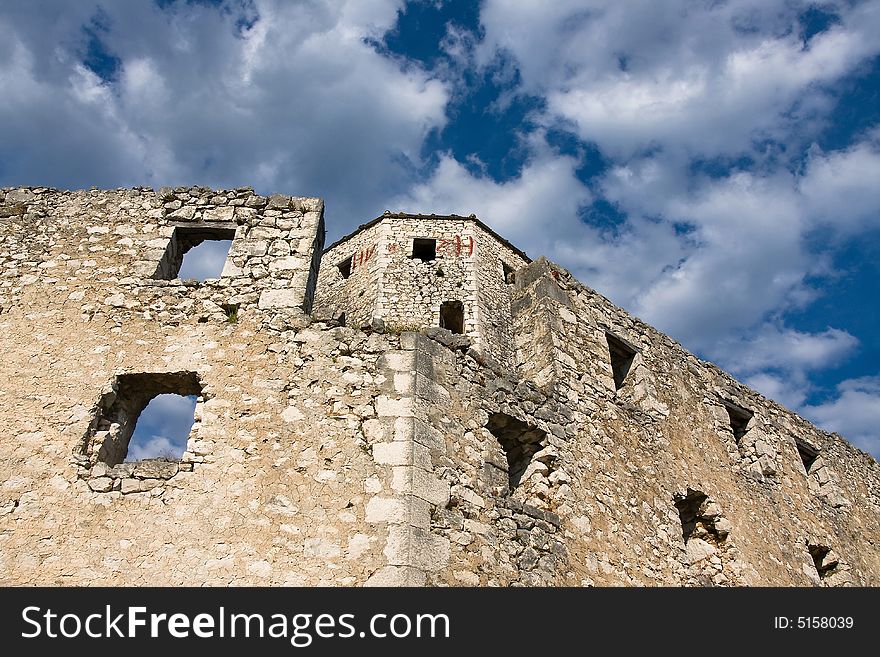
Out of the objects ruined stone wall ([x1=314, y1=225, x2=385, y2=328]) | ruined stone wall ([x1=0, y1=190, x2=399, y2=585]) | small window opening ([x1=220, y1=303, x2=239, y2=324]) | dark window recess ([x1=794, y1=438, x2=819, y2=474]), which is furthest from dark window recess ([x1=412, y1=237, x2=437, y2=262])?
small window opening ([x1=220, y1=303, x2=239, y2=324])

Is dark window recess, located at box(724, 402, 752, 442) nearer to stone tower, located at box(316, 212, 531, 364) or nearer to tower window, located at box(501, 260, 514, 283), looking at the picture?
stone tower, located at box(316, 212, 531, 364)

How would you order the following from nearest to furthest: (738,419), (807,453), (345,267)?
(738,419)
(807,453)
(345,267)

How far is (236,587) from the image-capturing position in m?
5.31

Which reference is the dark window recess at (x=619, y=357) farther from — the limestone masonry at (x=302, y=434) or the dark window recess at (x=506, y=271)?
the dark window recess at (x=506, y=271)

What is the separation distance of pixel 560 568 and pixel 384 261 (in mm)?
13962

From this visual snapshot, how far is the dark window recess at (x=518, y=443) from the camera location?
782 centimetres

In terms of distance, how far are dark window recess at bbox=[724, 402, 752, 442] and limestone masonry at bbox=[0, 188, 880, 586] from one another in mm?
1730

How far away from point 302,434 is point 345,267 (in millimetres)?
14978

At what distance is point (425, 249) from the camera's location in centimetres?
2077

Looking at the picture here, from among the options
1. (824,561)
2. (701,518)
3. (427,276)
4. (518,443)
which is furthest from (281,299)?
(427,276)

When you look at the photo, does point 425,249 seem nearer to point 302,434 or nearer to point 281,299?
point 281,299

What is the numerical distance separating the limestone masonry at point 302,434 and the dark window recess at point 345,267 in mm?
10984
